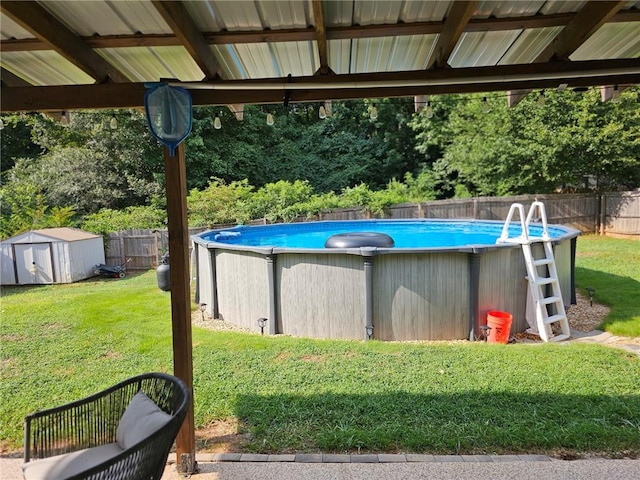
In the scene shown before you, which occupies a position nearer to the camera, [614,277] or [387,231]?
[614,277]

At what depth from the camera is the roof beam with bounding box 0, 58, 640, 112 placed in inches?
109

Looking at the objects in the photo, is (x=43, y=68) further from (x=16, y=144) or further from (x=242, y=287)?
(x=16, y=144)

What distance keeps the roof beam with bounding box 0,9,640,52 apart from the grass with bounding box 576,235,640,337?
15.1 feet

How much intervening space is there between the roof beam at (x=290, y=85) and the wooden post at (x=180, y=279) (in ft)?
1.53

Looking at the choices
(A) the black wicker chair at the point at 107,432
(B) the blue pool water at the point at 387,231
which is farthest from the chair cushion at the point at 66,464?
(B) the blue pool water at the point at 387,231

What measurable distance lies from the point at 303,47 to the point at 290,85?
0.81ft

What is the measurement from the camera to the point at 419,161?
22453 millimetres

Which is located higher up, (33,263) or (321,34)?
(321,34)

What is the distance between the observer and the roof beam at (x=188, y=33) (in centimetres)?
213

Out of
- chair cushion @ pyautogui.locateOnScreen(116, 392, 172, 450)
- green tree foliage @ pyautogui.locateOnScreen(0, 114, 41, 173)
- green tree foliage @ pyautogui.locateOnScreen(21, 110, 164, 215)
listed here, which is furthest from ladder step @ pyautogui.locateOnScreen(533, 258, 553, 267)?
green tree foliage @ pyautogui.locateOnScreen(0, 114, 41, 173)

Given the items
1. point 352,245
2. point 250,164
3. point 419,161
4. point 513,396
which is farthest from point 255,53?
point 419,161

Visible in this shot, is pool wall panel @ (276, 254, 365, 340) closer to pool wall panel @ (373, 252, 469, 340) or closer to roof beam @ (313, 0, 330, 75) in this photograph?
pool wall panel @ (373, 252, 469, 340)

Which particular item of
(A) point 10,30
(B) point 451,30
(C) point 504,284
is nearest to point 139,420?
(A) point 10,30

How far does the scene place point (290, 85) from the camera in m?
2.80
